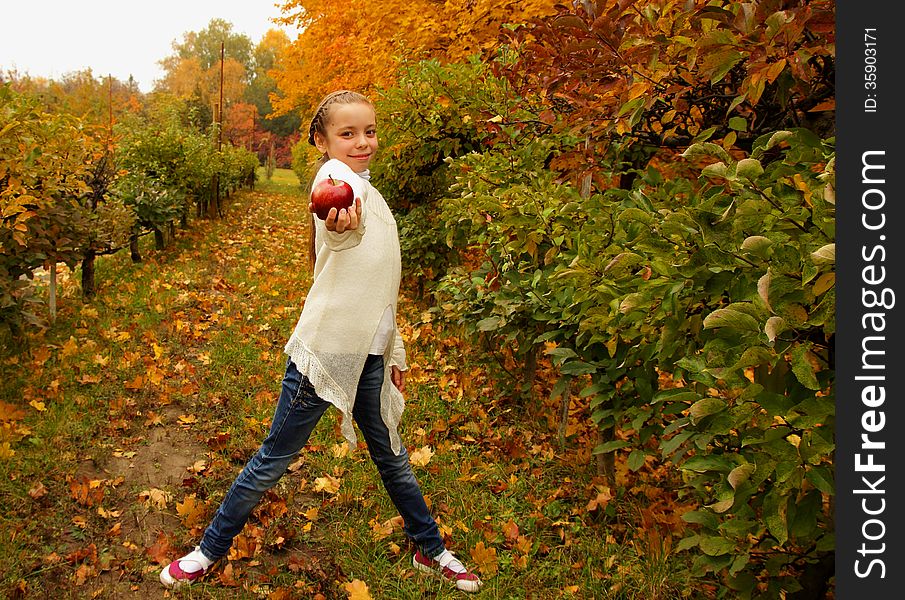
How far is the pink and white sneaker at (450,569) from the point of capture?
8.25 feet

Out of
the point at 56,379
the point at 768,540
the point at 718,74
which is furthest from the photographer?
the point at 56,379

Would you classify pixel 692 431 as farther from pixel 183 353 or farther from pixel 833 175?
pixel 183 353

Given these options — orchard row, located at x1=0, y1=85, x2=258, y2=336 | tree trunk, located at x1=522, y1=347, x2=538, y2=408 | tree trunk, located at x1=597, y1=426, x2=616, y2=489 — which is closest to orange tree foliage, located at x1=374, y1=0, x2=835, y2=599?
tree trunk, located at x1=597, y1=426, x2=616, y2=489

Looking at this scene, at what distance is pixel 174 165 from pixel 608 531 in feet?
31.8

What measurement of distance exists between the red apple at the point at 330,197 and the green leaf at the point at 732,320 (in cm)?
105

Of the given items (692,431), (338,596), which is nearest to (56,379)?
(338,596)

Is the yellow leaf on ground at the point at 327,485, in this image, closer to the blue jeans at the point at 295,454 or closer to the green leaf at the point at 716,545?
the blue jeans at the point at 295,454

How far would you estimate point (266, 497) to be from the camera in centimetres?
310

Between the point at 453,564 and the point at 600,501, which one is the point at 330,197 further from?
the point at 600,501

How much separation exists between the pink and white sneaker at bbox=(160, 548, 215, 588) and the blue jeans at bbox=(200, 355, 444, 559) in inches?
1.3

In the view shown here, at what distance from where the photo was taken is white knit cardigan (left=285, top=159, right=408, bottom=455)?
213 cm

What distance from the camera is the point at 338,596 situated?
8.20 feet

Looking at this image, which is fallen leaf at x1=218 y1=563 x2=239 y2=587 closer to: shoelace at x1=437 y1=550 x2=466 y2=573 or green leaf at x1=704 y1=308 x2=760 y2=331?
shoelace at x1=437 y1=550 x2=466 y2=573

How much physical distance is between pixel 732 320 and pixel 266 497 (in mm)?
2496
